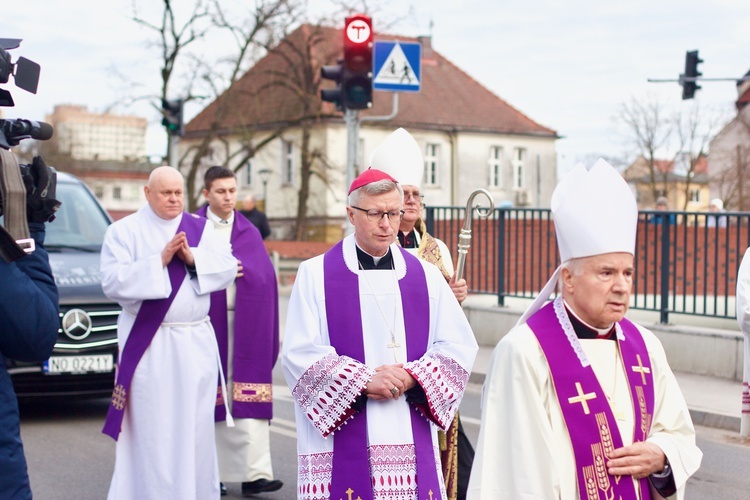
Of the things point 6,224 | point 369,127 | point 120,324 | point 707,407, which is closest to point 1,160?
point 6,224

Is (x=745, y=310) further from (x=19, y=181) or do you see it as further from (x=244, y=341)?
(x=19, y=181)

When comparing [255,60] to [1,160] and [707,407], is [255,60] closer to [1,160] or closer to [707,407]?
[707,407]

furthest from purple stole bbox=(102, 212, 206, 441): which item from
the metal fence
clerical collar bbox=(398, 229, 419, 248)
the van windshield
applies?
the metal fence

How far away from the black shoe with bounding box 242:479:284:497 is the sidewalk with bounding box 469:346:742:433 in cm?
254

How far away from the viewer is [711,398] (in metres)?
10.9

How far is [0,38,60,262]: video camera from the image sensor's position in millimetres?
3547

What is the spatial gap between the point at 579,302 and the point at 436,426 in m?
1.35

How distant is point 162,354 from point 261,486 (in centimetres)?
149

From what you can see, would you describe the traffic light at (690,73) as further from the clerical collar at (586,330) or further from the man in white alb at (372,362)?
the clerical collar at (586,330)

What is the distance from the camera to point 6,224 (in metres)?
3.54

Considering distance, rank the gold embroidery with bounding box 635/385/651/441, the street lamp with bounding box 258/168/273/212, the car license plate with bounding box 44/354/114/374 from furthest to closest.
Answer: the street lamp with bounding box 258/168/273/212, the car license plate with bounding box 44/354/114/374, the gold embroidery with bounding box 635/385/651/441

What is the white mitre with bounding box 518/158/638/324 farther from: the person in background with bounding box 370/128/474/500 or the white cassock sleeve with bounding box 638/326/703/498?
the person in background with bounding box 370/128/474/500

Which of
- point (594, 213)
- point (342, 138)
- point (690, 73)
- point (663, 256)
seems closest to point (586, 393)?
point (594, 213)

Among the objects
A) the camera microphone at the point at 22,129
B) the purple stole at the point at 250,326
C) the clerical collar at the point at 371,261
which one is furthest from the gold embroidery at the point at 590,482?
the purple stole at the point at 250,326
